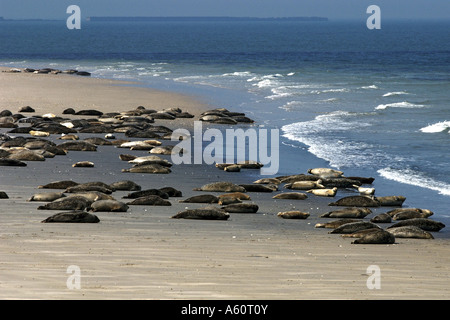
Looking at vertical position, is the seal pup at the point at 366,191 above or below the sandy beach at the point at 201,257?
below

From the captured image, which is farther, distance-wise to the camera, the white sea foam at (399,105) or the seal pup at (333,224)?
the white sea foam at (399,105)

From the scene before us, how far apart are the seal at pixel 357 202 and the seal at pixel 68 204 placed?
4.09 meters

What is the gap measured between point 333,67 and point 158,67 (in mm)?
13534

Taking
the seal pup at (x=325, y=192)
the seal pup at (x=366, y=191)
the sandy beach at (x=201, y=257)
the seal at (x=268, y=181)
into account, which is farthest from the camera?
the seal at (x=268, y=181)

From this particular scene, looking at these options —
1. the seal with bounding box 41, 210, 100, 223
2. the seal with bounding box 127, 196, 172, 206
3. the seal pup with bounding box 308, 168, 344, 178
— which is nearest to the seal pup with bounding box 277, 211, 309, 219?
the seal with bounding box 127, 196, 172, 206

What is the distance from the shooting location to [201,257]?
9180 millimetres

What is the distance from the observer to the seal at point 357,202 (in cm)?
1346

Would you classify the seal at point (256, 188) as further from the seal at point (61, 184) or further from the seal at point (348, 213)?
the seal at point (61, 184)

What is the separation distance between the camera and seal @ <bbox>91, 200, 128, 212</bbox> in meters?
11.8

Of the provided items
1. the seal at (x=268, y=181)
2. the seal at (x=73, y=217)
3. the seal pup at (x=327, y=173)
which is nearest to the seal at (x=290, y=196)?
the seal at (x=268, y=181)

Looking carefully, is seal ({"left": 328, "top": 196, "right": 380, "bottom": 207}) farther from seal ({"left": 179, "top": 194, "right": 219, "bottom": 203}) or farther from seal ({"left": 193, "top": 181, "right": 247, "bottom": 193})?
seal ({"left": 179, "top": 194, "right": 219, "bottom": 203})

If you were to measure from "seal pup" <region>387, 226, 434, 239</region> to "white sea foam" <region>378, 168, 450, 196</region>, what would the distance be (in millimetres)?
4600
